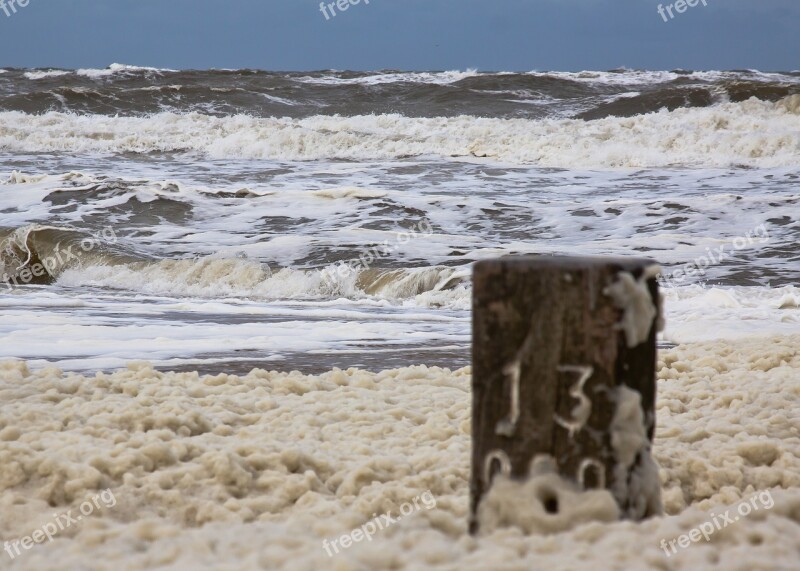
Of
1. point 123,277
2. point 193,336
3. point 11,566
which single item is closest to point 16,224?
point 123,277

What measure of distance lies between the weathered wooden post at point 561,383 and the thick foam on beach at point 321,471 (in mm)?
76

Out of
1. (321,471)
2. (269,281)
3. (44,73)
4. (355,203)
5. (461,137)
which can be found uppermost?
(44,73)

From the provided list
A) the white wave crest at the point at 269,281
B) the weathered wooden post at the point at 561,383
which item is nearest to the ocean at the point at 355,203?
the white wave crest at the point at 269,281

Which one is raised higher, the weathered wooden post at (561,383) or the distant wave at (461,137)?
the distant wave at (461,137)

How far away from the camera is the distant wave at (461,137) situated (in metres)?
15.9

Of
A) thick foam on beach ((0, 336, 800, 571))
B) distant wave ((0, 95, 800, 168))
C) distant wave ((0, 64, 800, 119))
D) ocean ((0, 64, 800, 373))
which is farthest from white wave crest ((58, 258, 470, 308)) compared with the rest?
distant wave ((0, 64, 800, 119))

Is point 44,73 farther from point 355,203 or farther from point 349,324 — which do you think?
point 349,324

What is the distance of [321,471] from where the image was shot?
246 cm

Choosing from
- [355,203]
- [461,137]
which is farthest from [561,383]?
[461,137]

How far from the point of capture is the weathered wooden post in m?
1.67

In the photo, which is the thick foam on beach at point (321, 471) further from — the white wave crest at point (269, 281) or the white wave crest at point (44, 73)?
the white wave crest at point (44, 73)

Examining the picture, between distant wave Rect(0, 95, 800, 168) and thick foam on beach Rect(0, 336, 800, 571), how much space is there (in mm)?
12931

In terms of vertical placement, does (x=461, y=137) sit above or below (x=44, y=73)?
below

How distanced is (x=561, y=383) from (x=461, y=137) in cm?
1694
